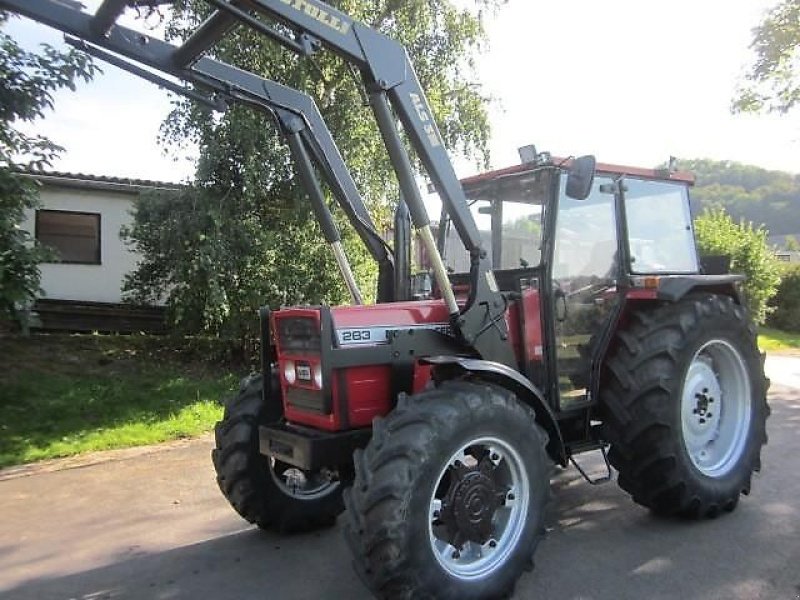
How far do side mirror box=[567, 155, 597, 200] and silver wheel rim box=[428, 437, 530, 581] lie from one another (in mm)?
1535

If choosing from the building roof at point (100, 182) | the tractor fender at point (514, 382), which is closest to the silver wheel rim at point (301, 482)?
the tractor fender at point (514, 382)

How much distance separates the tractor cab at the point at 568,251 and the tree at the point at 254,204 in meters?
4.67

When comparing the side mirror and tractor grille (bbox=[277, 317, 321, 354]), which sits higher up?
the side mirror

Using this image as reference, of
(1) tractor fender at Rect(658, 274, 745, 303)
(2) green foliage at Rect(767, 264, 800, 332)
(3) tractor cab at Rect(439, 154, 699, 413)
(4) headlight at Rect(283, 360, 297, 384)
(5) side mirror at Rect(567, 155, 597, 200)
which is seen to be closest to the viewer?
(5) side mirror at Rect(567, 155, 597, 200)

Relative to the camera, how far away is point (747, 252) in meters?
18.4

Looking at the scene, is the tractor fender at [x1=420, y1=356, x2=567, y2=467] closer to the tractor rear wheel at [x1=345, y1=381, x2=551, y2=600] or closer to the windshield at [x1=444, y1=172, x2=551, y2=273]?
the tractor rear wheel at [x1=345, y1=381, x2=551, y2=600]

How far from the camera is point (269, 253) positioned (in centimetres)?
947

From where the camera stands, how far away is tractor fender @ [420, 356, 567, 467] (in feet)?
11.7

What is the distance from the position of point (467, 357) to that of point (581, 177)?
4.05 ft

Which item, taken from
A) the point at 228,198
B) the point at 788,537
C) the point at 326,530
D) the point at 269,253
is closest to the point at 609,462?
the point at 788,537

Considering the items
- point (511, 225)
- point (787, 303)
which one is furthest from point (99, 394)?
point (787, 303)

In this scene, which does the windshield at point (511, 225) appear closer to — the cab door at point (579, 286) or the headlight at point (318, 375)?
the cab door at point (579, 286)

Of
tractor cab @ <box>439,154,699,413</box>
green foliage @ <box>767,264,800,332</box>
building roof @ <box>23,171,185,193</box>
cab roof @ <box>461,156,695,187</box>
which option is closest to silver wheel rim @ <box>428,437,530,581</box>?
tractor cab @ <box>439,154,699,413</box>

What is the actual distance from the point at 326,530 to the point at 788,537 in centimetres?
292
